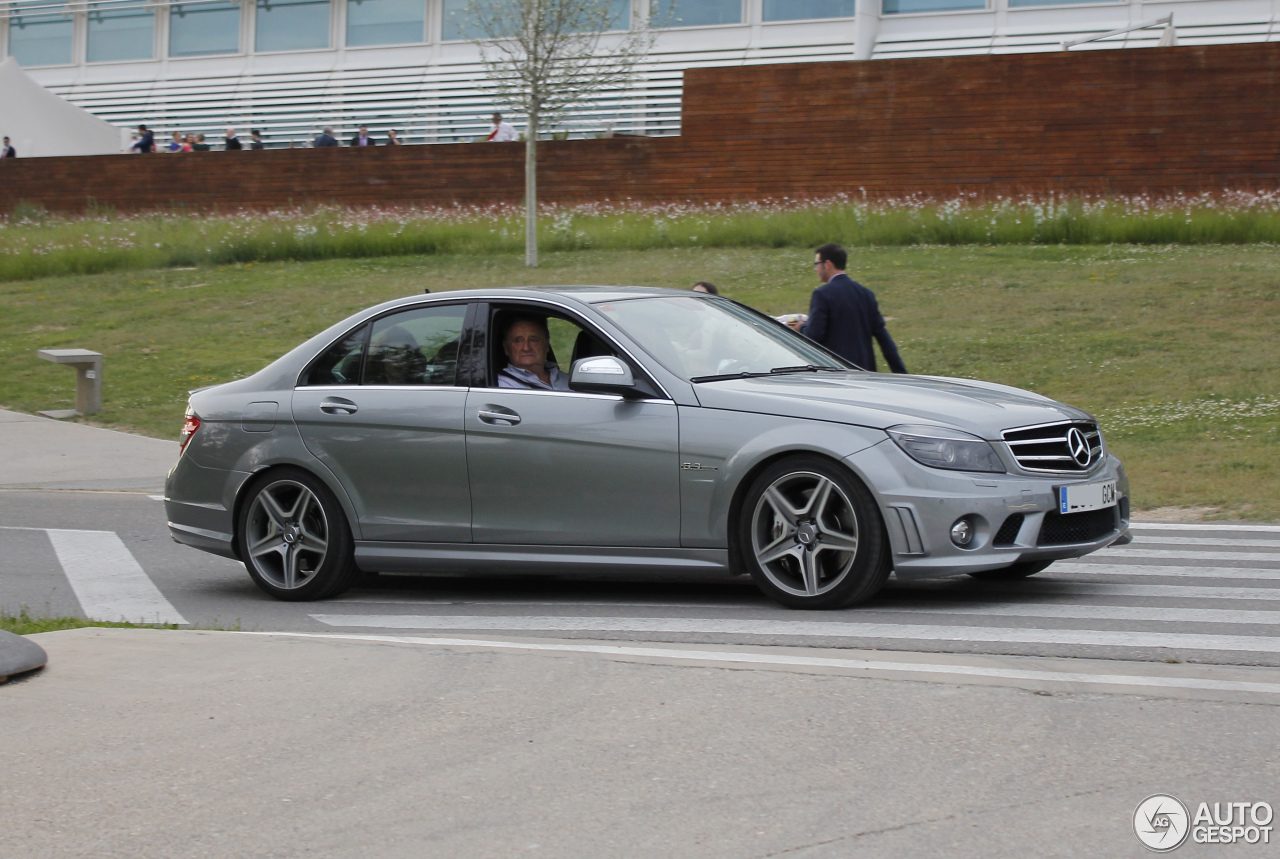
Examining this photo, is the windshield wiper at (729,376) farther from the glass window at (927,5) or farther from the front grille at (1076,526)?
the glass window at (927,5)

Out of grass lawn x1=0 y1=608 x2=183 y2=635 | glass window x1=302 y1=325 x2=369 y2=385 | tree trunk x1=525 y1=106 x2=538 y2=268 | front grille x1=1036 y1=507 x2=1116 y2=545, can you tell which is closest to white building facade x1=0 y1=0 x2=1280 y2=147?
tree trunk x1=525 y1=106 x2=538 y2=268

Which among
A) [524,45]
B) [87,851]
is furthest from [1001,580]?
[524,45]

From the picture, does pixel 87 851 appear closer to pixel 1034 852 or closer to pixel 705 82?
pixel 1034 852

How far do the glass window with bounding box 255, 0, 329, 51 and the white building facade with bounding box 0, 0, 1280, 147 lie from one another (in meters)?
0.04

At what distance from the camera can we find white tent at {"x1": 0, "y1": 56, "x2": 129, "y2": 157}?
44625mm

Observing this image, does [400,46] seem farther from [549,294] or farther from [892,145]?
[549,294]

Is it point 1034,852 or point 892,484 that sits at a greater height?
point 892,484

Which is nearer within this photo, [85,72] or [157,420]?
[157,420]

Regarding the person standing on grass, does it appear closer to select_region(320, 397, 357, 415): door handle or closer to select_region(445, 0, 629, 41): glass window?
select_region(320, 397, 357, 415): door handle

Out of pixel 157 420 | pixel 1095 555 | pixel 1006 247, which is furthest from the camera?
pixel 1006 247

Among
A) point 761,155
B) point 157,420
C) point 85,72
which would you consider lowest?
point 157,420

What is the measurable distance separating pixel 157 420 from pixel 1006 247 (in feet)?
44.1

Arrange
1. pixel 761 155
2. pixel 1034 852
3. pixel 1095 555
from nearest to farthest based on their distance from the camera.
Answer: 1. pixel 1034 852
2. pixel 1095 555
3. pixel 761 155

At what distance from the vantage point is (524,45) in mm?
26719
